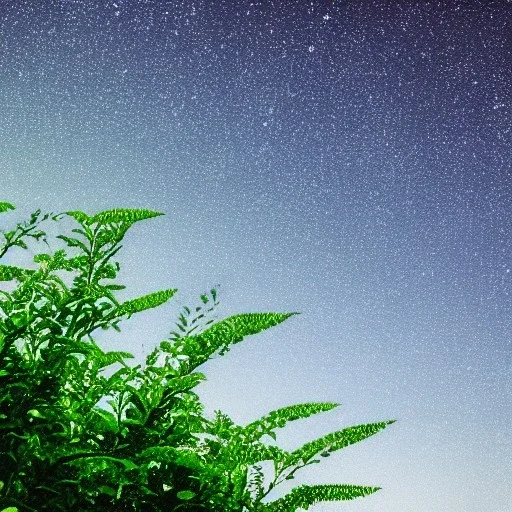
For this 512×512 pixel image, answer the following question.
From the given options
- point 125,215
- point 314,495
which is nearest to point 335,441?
point 314,495

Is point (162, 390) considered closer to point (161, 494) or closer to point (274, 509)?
point (161, 494)

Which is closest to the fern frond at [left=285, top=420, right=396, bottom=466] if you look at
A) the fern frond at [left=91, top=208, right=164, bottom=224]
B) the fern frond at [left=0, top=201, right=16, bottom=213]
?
the fern frond at [left=91, top=208, right=164, bottom=224]

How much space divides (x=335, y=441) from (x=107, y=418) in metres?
0.69

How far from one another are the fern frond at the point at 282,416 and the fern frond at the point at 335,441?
8cm

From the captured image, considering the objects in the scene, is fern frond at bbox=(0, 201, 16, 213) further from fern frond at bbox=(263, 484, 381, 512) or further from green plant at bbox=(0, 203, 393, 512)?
fern frond at bbox=(263, 484, 381, 512)

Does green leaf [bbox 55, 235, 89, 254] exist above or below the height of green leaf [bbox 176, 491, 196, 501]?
above

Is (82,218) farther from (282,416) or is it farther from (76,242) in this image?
(282,416)

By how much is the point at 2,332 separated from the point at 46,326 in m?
0.09

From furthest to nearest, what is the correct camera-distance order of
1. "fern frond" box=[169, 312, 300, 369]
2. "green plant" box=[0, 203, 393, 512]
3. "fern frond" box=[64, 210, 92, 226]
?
"fern frond" box=[64, 210, 92, 226], "fern frond" box=[169, 312, 300, 369], "green plant" box=[0, 203, 393, 512]

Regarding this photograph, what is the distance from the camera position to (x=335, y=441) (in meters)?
1.48

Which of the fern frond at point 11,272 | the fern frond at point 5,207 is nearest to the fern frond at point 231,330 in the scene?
the fern frond at point 11,272

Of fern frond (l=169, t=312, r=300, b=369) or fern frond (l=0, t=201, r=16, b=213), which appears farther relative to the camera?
fern frond (l=0, t=201, r=16, b=213)

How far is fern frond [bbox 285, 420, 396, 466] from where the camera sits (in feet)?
4.69

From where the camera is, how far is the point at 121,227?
1.46 m
